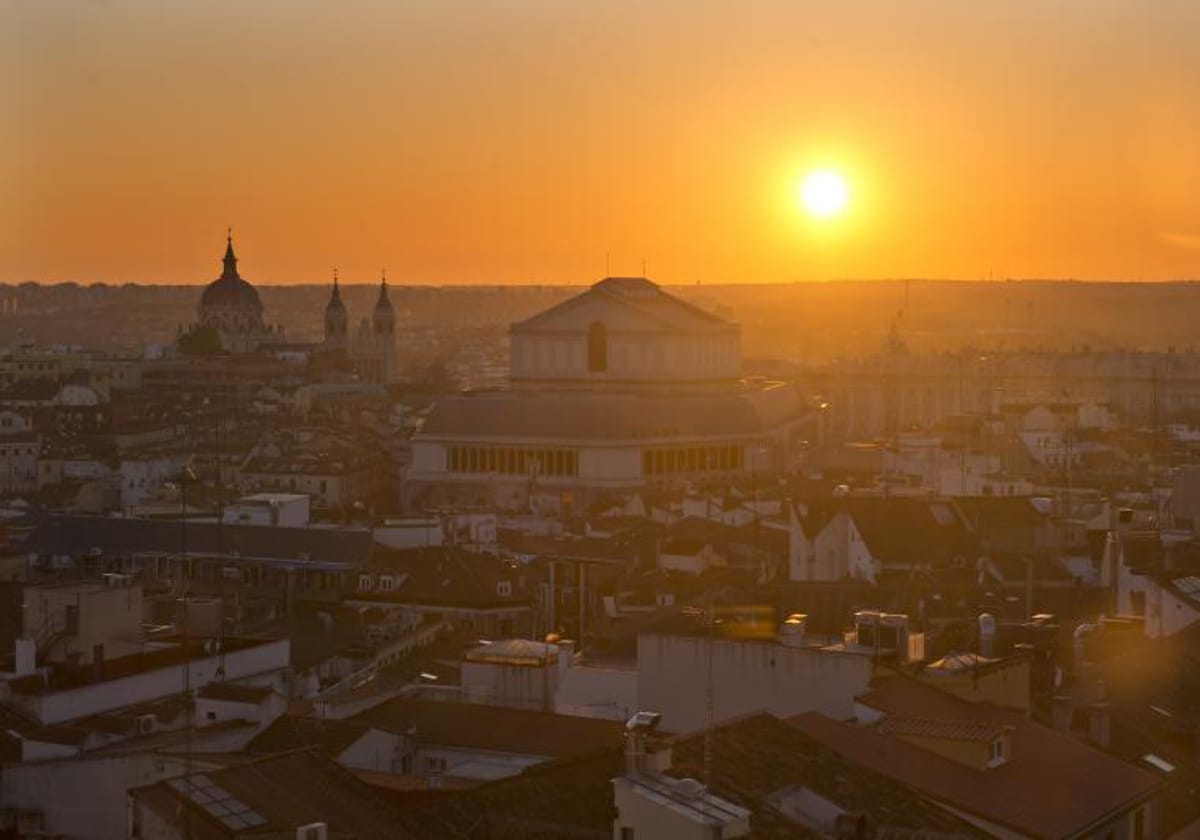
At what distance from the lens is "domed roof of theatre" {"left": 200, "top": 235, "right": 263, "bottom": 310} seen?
114312mm

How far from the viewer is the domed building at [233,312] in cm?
11194

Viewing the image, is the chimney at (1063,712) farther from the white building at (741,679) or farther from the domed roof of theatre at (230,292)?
the domed roof of theatre at (230,292)

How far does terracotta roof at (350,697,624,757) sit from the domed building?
96.0 m

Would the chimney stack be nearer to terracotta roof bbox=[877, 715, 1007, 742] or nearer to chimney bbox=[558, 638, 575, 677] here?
terracotta roof bbox=[877, 715, 1007, 742]

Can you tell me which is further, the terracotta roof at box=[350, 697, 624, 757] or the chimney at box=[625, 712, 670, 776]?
the terracotta roof at box=[350, 697, 624, 757]

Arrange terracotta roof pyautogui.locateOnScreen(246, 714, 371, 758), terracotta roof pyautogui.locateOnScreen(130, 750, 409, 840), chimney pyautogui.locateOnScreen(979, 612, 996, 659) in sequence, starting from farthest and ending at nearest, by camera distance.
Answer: chimney pyautogui.locateOnScreen(979, 612, 996, 659)
terracotta roof pyautogui.locateOnScreen(246, 714, 371, 758)
terracotta roof pyautogui.locateOnScreen(130, 750, 409, 840)

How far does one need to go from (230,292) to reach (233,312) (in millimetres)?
1293

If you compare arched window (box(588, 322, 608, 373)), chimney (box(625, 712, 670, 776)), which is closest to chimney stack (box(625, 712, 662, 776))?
chimney (box(625, 712, 670, 776))

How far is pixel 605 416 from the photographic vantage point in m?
52.7

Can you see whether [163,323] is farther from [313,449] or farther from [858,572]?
[858,572]

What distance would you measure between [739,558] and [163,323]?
16855 centimetres

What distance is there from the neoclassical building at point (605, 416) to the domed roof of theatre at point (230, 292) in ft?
171

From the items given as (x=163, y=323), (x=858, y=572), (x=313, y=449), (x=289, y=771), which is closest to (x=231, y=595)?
(x=858, y=572)

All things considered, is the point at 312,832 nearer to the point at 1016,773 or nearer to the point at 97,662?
the point at 1016,773
